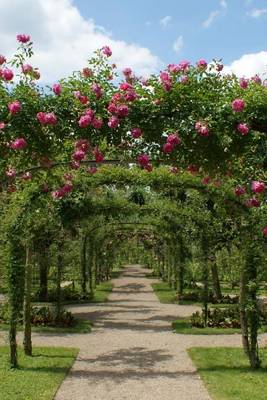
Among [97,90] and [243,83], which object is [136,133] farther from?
[243,83]

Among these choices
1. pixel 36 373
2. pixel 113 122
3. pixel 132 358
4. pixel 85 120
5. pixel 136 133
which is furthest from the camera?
pixel 132 358

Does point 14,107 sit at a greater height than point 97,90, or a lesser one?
lesser

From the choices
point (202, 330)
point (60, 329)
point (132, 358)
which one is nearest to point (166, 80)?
point (132, 358)

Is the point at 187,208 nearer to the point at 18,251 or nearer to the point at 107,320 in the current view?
the point at 107,320

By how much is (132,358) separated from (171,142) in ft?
19.4

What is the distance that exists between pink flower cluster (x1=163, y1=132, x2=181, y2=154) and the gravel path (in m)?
3.57

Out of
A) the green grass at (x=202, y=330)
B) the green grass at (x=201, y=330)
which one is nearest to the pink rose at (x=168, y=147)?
the green grass at (x=202, y=330)

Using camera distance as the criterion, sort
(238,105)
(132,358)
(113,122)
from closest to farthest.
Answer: (238,105)
(113,122)
(132,358)

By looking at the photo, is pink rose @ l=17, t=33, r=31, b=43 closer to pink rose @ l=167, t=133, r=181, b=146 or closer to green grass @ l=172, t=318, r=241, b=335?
pink rose @ l=167, t=133, r=181, b=146

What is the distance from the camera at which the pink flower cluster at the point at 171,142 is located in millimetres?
5984

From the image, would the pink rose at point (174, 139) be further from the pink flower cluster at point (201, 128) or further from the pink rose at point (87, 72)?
the pink rose at point (87, 72)

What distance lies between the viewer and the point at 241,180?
7.19m

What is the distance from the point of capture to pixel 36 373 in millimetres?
8945

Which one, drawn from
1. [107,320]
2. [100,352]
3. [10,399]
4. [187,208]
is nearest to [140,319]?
[107,320]
